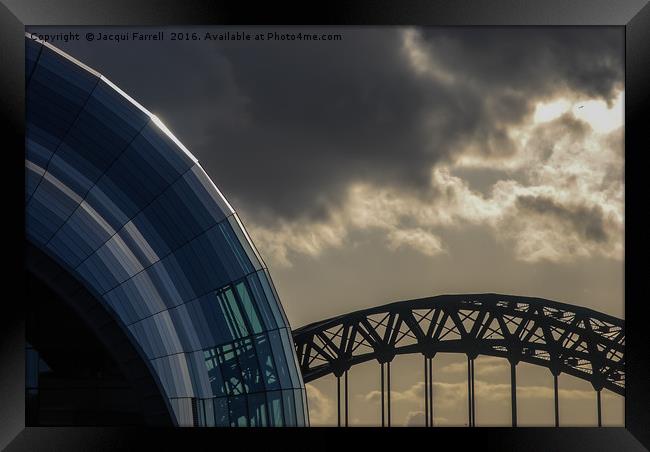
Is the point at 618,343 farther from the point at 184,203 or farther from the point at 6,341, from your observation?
the point at 6,341

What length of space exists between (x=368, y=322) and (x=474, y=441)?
76.7 ft

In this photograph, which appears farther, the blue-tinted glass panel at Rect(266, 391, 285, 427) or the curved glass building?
the blue-tinted glass panel at Rect(266, 391, 285, 427)

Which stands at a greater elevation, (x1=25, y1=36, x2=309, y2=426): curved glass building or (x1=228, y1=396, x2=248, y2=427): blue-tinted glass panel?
(x1=25, y1=36, x2=309, y2=426): curved glass building

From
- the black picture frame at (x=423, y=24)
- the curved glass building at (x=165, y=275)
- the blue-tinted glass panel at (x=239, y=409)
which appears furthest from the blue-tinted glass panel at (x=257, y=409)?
the black picture frame at (x=423, y=24)

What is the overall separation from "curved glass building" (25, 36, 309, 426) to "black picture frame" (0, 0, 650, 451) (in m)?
6.74

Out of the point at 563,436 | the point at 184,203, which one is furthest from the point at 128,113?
the point at 563,436

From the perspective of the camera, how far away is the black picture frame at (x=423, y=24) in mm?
12633

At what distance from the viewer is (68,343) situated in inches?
776

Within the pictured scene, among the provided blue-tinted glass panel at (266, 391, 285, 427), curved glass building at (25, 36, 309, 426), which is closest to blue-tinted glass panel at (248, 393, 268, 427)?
curved glass building at (25, 36, 309, 426)

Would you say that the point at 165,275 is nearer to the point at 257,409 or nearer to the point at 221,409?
the point at 221,409

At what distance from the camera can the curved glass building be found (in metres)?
20.6

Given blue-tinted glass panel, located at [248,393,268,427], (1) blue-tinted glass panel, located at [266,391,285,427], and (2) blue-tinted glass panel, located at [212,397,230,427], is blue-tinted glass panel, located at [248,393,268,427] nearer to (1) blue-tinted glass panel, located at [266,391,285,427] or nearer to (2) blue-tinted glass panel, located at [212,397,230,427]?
(1) blue-tinted glass panel, located at [266,391,285,427]

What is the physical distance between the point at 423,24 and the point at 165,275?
11.9m

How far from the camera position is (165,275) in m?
22.5
